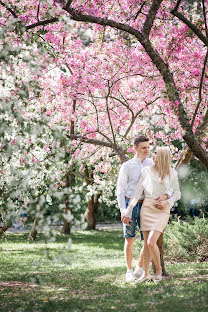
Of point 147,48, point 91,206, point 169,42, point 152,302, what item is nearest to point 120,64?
point 169,42

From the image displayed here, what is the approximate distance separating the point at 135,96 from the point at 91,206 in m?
13.5

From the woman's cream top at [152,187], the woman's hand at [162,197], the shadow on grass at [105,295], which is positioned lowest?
the shadow on grass at [105,295]

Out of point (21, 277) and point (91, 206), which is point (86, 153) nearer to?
point (21, 277)

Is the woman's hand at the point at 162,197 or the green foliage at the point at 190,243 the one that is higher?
the woman's hand at the point at 162,197

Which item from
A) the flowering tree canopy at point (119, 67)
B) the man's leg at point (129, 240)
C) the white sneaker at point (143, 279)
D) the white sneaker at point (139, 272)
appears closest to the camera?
the white sneaker at point (143, 279)

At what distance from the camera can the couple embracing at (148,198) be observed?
5.75 m

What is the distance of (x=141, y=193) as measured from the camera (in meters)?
5.91

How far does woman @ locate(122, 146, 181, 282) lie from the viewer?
5734 mm

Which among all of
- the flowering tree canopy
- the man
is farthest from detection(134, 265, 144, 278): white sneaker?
the flowering tree canopy

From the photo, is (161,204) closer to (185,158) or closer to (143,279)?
(143,279)

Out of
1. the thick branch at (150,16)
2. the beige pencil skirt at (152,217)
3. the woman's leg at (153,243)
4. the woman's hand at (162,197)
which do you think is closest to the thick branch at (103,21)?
the thick branch at (150,16)

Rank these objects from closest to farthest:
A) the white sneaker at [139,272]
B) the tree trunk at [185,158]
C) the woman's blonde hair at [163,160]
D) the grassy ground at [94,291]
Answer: the grassy ground at [94,291] < the woman's blonde hair at [163,160] < the white sneaker at [139,272] < the tree trunk at [185,158]

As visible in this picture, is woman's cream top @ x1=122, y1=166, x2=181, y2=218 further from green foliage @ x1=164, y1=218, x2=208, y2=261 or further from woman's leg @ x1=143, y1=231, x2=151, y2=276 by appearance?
green foliage @ x1=164, y1=218, x2=208, y2=261

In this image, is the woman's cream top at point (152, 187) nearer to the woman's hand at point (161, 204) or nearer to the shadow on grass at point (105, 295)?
the woman's hand at point (161, 204)
